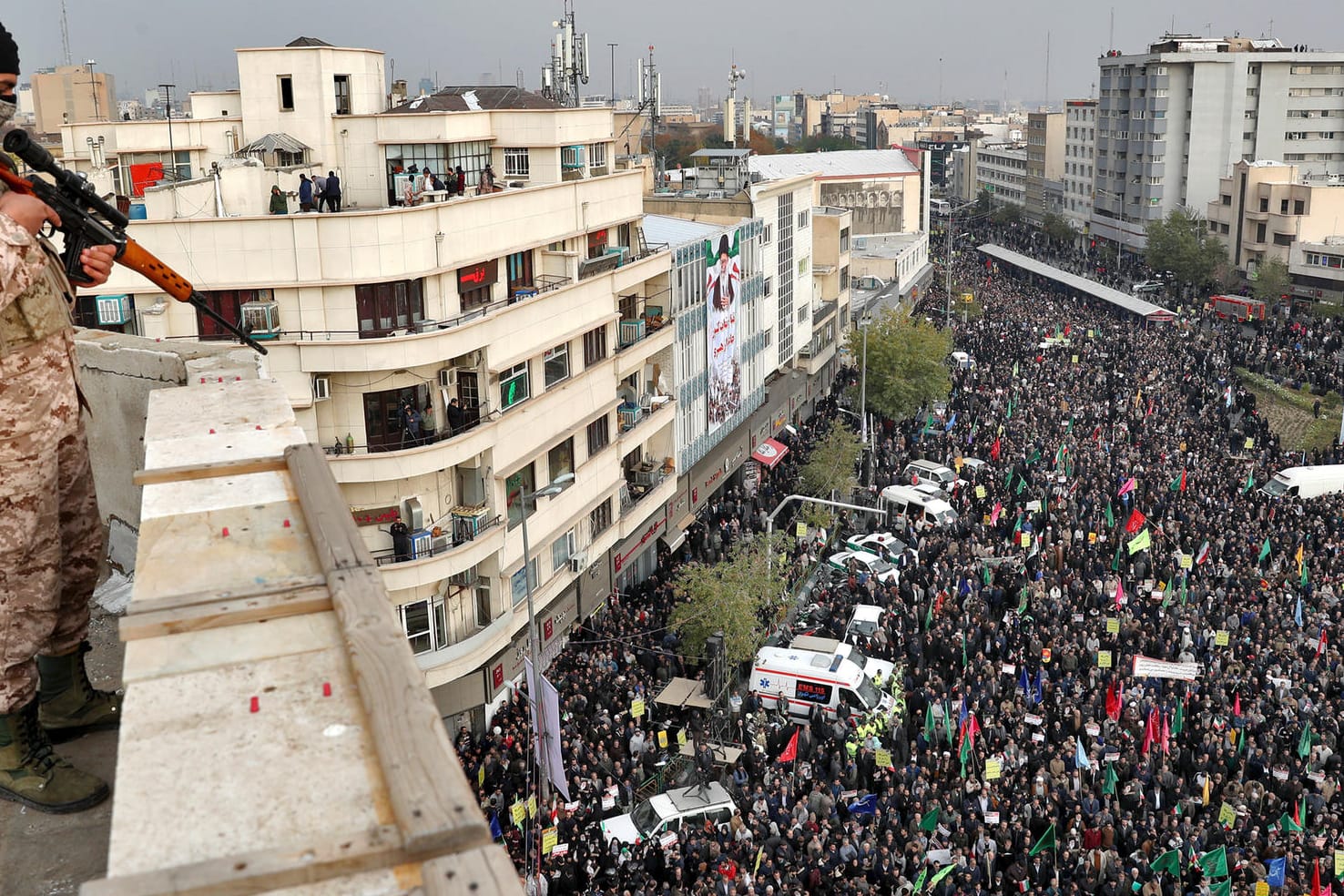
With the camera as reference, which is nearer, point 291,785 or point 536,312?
point 291,785

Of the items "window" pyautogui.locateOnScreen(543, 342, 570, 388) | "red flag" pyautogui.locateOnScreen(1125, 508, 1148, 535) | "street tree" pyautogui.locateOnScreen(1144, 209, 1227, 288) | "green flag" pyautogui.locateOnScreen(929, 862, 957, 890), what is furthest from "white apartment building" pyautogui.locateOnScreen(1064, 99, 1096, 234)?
"green flag" pyautogui.locateOnScreen(929, 862, 957, 890)

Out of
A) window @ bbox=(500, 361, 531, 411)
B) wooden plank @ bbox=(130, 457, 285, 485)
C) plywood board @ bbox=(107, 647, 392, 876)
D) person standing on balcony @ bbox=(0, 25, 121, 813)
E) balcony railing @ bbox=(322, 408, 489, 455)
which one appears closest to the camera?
plywood board @ bbox=(107, 647, 392, 876)

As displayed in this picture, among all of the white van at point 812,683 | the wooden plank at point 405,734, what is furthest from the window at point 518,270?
the wooden plank at point 405,734

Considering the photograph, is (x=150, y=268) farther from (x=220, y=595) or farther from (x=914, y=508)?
(x=914, y=508)

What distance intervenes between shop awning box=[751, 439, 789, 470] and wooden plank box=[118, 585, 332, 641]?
39755 mm

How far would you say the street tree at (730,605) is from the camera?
28.5 meters

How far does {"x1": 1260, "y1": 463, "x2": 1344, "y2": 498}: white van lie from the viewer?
40469 mm

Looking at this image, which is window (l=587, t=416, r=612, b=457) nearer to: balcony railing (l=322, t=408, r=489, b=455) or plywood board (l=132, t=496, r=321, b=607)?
balcony railing (l=322, t=408, r=489, b=455)

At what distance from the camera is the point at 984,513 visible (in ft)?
128

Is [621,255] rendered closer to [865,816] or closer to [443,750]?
[865,816]

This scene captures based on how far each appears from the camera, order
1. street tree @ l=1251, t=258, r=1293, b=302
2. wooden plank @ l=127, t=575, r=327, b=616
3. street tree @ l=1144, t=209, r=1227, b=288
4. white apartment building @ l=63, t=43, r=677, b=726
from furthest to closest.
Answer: street tree @ l=1144, t=209, r=1227, b=288 → street tree @ l=1251, t=258, r=1293, b=302 → white apartment building @ l=63, t=43, r=677, b=726 → wooden plank @ l=127, t=575, r=327, b=616

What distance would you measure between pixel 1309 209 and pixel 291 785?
271 ft

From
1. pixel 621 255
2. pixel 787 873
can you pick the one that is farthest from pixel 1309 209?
pixel 787 873

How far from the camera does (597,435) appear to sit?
30.9 metres
